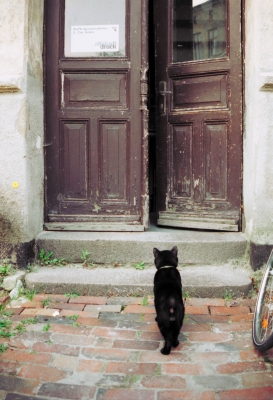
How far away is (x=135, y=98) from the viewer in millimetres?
4453

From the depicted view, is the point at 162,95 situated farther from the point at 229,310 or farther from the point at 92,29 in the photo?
the point at 229,310

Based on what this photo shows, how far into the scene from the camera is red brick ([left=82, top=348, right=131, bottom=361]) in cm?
282

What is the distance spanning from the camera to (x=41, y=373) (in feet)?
8.61

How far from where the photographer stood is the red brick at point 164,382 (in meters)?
2.49

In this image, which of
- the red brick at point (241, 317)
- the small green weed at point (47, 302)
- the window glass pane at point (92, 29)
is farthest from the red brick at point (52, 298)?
the window glass pane at point (92, 29)

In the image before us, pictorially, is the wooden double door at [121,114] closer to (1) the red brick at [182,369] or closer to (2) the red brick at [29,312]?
(2) the red brick at [29,312]

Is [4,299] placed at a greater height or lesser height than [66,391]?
greater

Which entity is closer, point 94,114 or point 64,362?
point 64,362

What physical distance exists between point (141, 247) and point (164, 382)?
5.83 feet

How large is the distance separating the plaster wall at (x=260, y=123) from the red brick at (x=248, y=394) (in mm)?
1740

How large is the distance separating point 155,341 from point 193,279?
96 centimetres

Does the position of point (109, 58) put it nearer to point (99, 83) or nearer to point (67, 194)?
point (99, 83)

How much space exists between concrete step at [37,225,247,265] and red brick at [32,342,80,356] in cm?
133

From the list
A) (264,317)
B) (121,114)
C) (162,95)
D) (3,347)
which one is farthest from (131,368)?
(162,95)
